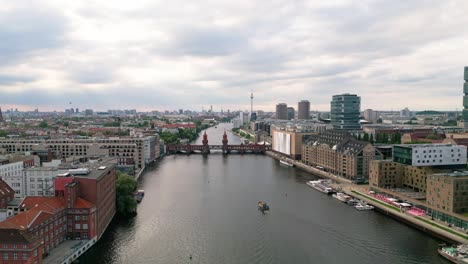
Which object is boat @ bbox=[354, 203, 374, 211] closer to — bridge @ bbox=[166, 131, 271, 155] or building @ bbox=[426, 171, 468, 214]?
building @ bbox=[426, 171, 468, 214]

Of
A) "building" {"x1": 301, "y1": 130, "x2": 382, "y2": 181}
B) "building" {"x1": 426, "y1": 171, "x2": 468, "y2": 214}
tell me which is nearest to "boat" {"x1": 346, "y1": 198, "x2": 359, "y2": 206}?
"building" {"x1": 426, "y1": 171, "x2": 468, "y2": 214}

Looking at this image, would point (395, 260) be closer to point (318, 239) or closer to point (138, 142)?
point (318, 239)

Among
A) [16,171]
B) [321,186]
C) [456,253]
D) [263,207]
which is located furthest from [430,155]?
[16,171]

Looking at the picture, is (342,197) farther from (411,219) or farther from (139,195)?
(139,195)

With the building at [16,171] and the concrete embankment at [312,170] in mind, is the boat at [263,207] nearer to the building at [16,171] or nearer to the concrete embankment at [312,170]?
the concrete embankment at [312,170]

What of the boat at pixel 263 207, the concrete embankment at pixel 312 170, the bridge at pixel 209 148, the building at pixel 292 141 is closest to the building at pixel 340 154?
the concrete embankment at pixel 312 170

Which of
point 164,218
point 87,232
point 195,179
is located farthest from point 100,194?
point 195,179
